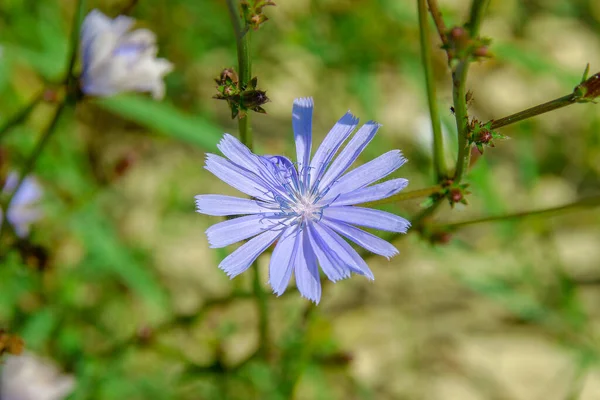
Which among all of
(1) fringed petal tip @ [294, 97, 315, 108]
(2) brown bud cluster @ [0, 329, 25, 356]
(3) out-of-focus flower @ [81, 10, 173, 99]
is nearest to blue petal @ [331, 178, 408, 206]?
(1) fringed petal tip @ [294, 97, 315, 108]

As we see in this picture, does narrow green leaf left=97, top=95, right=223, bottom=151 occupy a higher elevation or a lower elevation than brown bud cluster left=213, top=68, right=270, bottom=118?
higher

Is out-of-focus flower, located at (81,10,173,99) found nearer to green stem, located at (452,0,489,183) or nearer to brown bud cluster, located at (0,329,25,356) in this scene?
brown bud cluster, located at (0,329,25,356)

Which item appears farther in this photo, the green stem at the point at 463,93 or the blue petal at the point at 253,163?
the blue petal at the point at 253,163

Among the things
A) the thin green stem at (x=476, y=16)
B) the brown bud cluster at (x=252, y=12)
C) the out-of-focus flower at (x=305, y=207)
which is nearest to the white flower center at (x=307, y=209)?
the out-of-focus flower at (x=305, y=207)

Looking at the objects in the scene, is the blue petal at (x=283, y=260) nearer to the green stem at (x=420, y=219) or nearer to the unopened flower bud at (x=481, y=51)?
the green stem at (x=420, y=219)

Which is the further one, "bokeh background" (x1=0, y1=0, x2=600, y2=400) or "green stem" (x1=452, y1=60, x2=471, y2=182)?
"bokeh background" (x1=0, y1=0, x2=600, y2=400)
